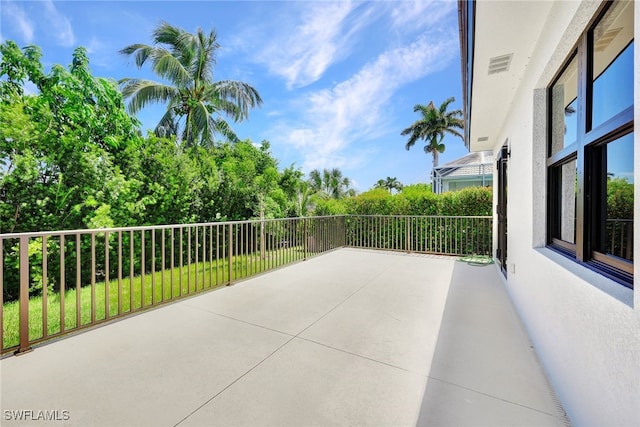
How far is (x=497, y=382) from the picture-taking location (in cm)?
186

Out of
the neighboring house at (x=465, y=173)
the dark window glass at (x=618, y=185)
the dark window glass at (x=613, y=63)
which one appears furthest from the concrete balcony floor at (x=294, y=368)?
the neighboring house at (x=465, y=173)

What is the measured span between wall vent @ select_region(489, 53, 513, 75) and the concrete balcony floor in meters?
2.64

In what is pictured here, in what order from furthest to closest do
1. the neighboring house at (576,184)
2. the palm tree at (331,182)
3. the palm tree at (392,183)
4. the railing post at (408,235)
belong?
the palm tree at (392,183)
the palm tree at (331,182)
the railing post at (408,235)
the neighboring house at (576,184)

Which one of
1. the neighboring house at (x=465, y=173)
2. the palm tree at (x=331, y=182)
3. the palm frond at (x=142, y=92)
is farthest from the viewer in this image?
the palm tree at (x=331, y=182)

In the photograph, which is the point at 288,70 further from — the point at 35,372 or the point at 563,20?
the point at 35,372

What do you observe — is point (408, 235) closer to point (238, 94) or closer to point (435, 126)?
point (238, 94)

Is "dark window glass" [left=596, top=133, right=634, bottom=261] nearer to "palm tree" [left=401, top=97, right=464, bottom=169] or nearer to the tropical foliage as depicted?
the tropical foliage

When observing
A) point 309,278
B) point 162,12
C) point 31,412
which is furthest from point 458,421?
point 162,12

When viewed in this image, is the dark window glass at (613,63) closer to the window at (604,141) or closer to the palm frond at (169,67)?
the window at (604,141)

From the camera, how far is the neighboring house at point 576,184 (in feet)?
3.72

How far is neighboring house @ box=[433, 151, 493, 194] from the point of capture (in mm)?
17297

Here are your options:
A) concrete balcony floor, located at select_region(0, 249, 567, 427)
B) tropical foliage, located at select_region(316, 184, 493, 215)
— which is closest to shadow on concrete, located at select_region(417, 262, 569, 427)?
concrete balcony floor, located at select_region(0, 249, 567, 427)

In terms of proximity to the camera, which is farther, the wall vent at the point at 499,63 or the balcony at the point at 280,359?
the wall vent at the point at 499,63

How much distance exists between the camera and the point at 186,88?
9.94 m
